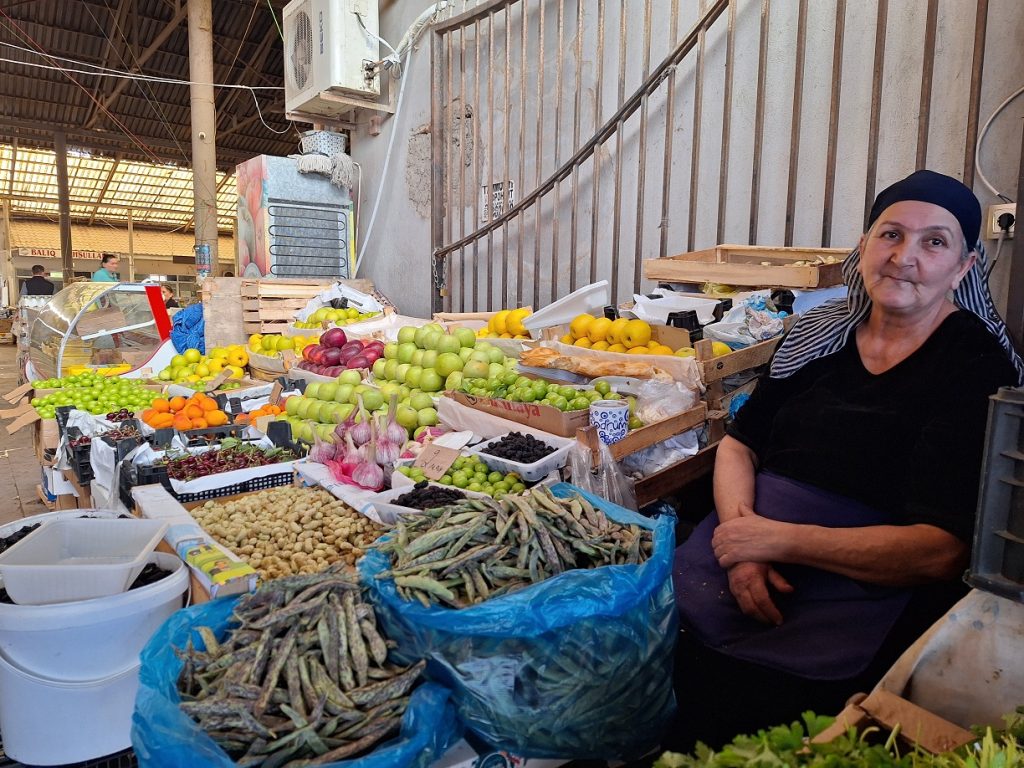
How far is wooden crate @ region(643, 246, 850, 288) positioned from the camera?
333 cm

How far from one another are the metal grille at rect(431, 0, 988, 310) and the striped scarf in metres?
1.68

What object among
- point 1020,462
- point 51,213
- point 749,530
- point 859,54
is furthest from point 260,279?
point 51,213

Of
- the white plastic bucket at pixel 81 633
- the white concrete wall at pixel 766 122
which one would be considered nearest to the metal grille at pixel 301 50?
the white concrete wall at pixel 766 122

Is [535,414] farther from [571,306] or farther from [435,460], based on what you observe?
[571,306]

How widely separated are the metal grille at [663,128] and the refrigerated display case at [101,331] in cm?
310

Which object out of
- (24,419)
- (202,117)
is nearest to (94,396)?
(24,419)

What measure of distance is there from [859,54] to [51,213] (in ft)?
109

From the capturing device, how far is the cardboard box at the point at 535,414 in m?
2.76

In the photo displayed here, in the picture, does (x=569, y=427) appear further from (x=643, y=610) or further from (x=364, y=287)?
(x=364, y=287)

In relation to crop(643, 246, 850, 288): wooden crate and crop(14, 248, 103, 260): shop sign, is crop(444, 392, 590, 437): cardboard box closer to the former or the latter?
crop(643, 246, 850, 288): wooden crate

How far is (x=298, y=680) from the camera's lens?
142cm

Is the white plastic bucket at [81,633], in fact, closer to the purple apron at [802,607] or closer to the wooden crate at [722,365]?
the purple apron at [802,607]

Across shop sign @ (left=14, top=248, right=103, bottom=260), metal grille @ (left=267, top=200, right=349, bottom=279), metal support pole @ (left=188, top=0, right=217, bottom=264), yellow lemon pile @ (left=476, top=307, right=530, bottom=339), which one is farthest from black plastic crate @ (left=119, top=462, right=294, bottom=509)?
shop sign @ (left=14, top=248, right=103, bottom=260)

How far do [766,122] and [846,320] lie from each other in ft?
8.83
